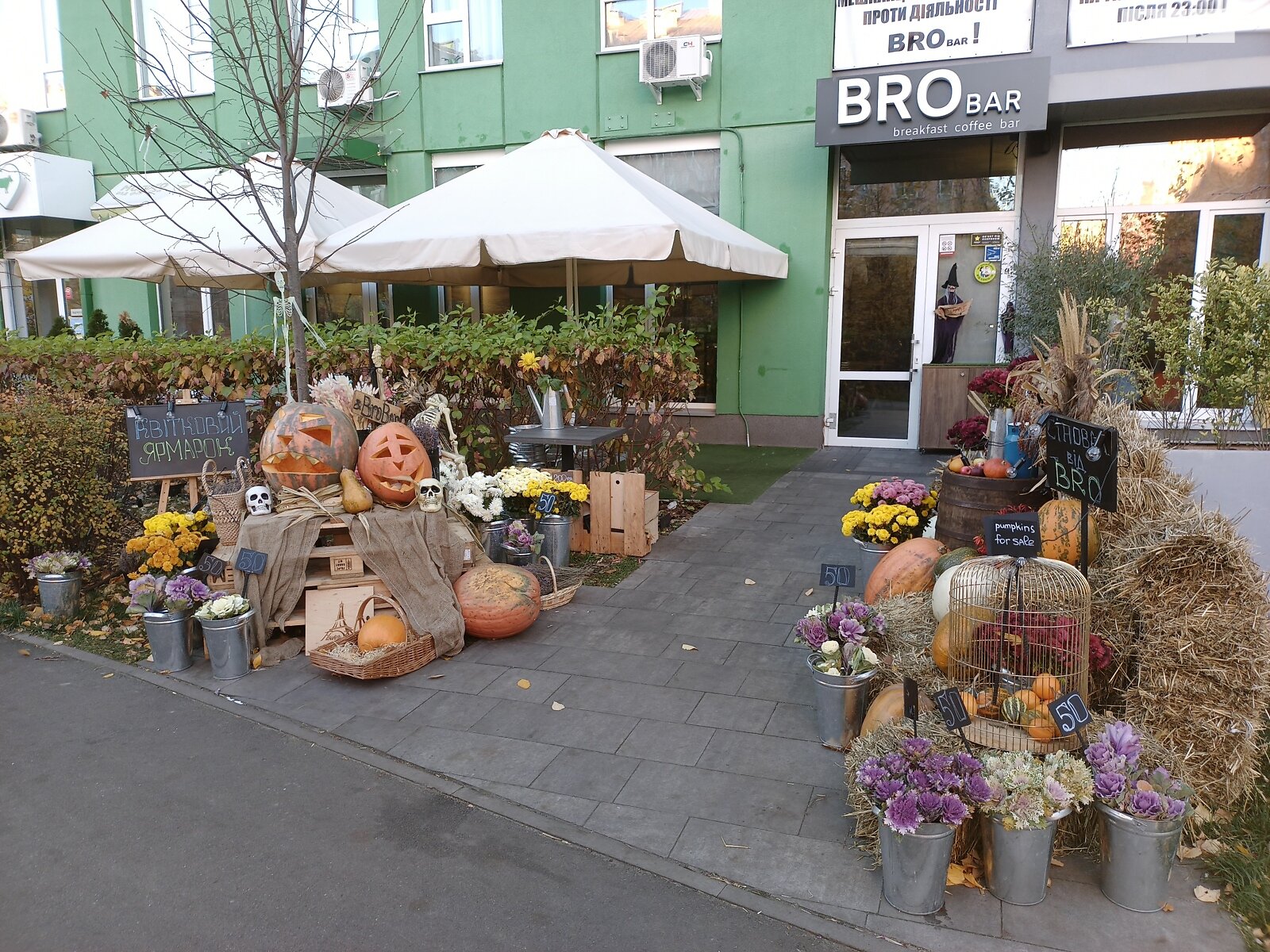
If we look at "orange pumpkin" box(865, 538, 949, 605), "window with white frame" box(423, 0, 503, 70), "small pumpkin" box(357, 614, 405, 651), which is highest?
"window with white frame" box(423, 0, 503, 70)

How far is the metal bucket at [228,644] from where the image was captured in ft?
14.3

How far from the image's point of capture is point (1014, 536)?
3213mm

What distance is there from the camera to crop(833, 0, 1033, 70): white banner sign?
948 centimetres

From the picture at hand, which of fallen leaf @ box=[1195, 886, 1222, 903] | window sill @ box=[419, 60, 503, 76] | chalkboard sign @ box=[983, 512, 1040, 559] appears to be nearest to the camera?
fallen leaf @ box=[1195, 886, 1222, 903]

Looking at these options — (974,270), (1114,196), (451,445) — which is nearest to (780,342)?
(974,270)

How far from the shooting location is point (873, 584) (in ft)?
15.5

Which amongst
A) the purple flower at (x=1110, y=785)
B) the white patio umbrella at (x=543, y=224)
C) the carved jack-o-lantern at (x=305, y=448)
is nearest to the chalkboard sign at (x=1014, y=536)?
the purple flower at (x=1110, y=785)

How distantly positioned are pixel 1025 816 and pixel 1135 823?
0.32 meters

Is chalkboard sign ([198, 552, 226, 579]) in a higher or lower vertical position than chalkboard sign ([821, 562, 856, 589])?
lower

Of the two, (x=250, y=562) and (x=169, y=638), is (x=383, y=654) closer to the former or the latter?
(x=250, y=562)

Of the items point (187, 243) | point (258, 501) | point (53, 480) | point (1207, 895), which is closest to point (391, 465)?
point (258, 501)

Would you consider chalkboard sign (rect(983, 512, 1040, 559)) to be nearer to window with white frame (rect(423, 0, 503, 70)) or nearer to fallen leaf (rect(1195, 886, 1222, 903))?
fallen leaf (rect(1195, 886, 1222, 903))

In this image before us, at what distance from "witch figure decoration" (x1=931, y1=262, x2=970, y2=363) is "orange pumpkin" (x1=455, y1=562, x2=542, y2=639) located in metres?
7.45

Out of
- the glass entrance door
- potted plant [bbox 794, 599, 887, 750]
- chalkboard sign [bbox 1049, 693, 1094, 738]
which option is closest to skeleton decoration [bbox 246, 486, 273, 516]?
potted plant [bbox 794, 599, 887, 750]
